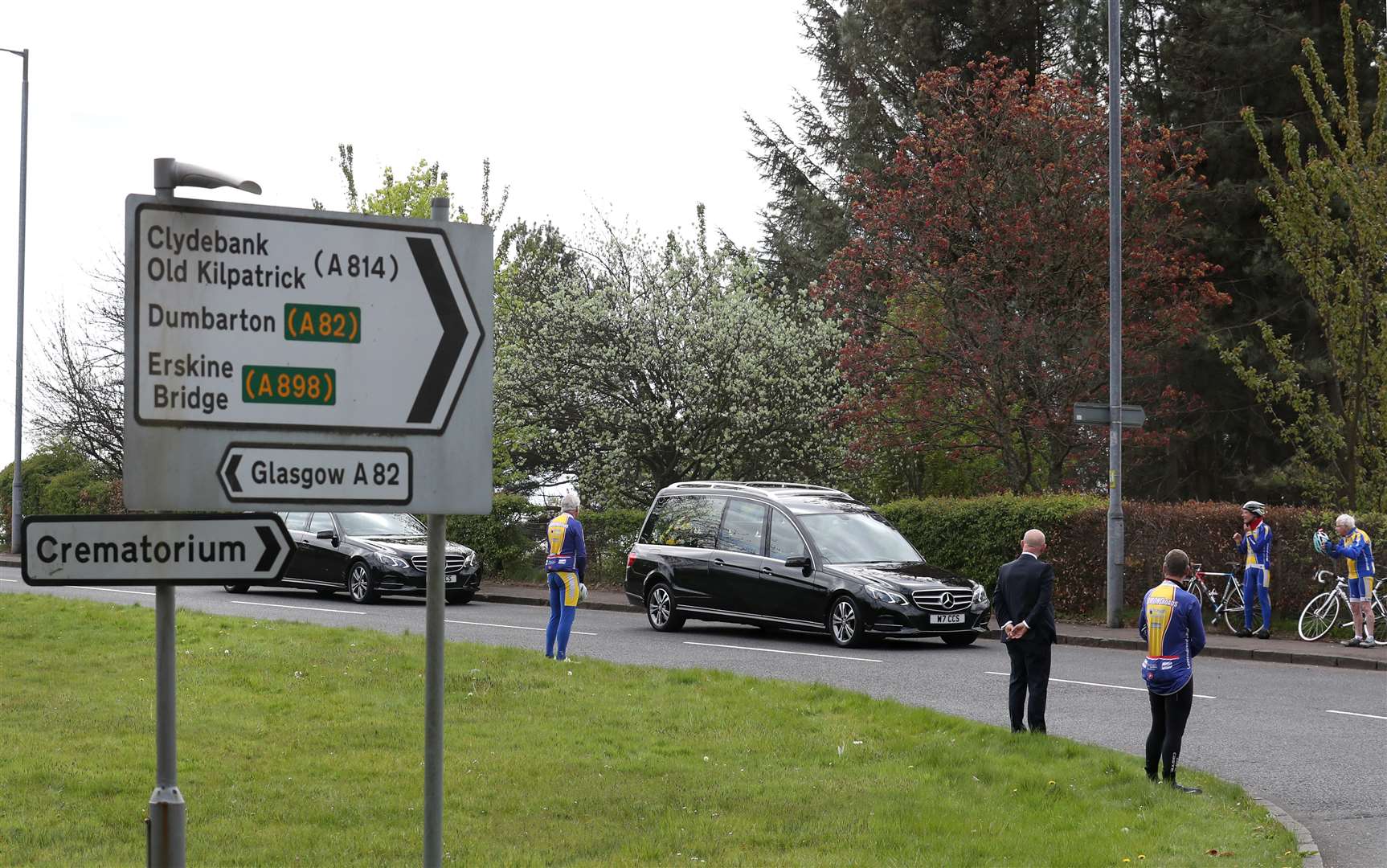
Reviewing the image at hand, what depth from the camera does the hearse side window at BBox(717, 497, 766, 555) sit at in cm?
1952

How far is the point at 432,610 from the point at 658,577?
54.4 feet

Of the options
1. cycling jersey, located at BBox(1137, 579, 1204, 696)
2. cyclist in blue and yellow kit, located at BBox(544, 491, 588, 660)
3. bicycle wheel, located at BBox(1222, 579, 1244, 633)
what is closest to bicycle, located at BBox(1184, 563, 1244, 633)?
bicycle wheel, located at BBox(1222, 579, 1244, 633)

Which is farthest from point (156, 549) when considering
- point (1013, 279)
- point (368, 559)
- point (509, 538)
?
point (509, 538)

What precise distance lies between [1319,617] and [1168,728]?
1170 centimetres

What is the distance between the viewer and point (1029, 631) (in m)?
10.9

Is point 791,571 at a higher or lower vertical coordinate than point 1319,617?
higher

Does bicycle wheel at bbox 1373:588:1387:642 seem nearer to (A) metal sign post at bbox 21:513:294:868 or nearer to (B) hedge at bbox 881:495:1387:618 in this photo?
(B) hedge at bbox 881:495:1387:618

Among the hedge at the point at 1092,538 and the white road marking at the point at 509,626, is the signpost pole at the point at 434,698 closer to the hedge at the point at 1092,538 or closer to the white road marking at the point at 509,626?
the white road marking at the point at 509,626

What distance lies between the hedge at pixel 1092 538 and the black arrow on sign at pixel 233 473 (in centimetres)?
1861

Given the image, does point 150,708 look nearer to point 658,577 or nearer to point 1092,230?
point 658,577

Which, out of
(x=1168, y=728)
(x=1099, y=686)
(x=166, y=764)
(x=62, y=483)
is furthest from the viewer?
(x=62, y=483)

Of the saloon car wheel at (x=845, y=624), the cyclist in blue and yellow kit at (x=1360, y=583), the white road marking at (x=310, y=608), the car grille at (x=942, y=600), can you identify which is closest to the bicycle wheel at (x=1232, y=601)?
the cyclist in blue and yellow kit at (x=1360, y=583)

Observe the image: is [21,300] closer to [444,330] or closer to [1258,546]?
[1258,546]

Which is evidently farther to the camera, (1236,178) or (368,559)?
(1236,178)
